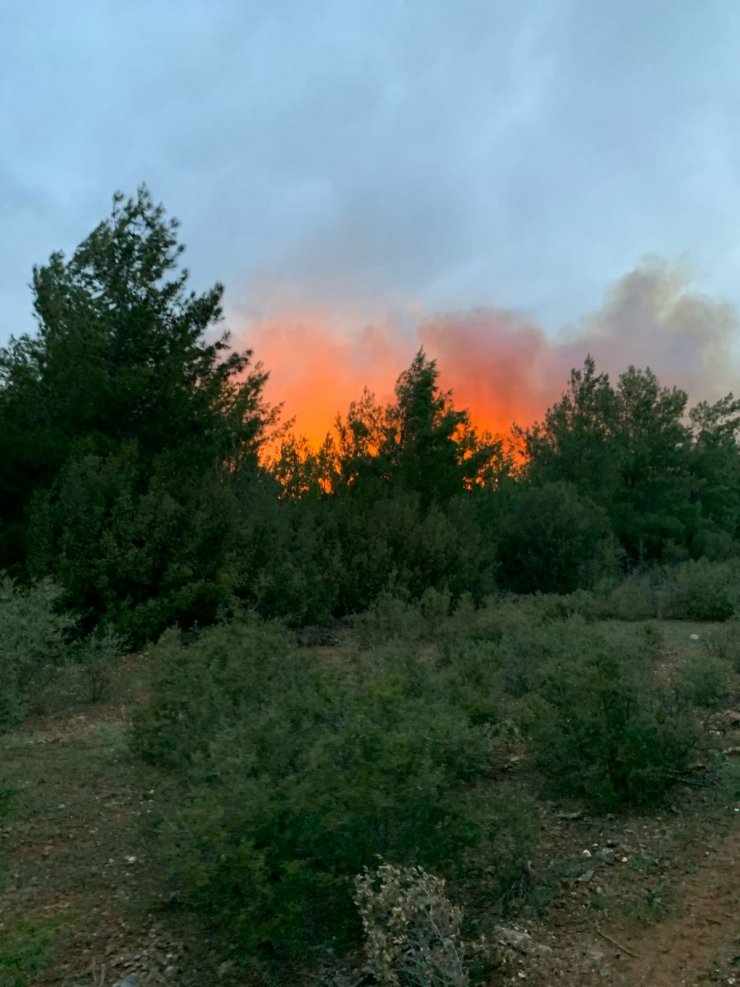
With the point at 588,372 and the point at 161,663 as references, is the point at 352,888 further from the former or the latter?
the point at 588,372

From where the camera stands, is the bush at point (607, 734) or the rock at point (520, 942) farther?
the bush at point (607, 734)

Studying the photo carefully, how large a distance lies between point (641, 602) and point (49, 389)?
38.3 ft

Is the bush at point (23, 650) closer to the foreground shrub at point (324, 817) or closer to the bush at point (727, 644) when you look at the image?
the foreground shrub at point (324, 817)

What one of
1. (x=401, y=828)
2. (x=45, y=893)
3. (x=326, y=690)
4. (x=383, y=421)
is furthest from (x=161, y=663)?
(x=383, y=421)

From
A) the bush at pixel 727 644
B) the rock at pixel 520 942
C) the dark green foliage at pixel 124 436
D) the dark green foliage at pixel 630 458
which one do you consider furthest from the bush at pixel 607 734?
the dark green foliage at pixel 630 458

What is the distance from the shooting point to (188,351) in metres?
15.9

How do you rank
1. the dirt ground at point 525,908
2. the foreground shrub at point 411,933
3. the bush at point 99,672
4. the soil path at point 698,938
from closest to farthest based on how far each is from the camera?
the foreground shrub at point 411,933 → the soil path at point 698,938 → the dirt ground at point 525,908 → the bush at point 99,672

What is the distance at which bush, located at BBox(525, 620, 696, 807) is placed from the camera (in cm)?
513

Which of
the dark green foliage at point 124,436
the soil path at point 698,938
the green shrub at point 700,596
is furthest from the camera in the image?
the green shrub at point 700,596

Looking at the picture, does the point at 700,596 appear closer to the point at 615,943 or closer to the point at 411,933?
the point at 615,943

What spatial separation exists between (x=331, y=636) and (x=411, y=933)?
10385mm

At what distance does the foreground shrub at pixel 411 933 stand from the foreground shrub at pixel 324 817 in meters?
0.30

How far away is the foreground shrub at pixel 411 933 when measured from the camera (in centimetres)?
309

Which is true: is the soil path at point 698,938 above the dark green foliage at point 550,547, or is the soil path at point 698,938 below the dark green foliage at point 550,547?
below
